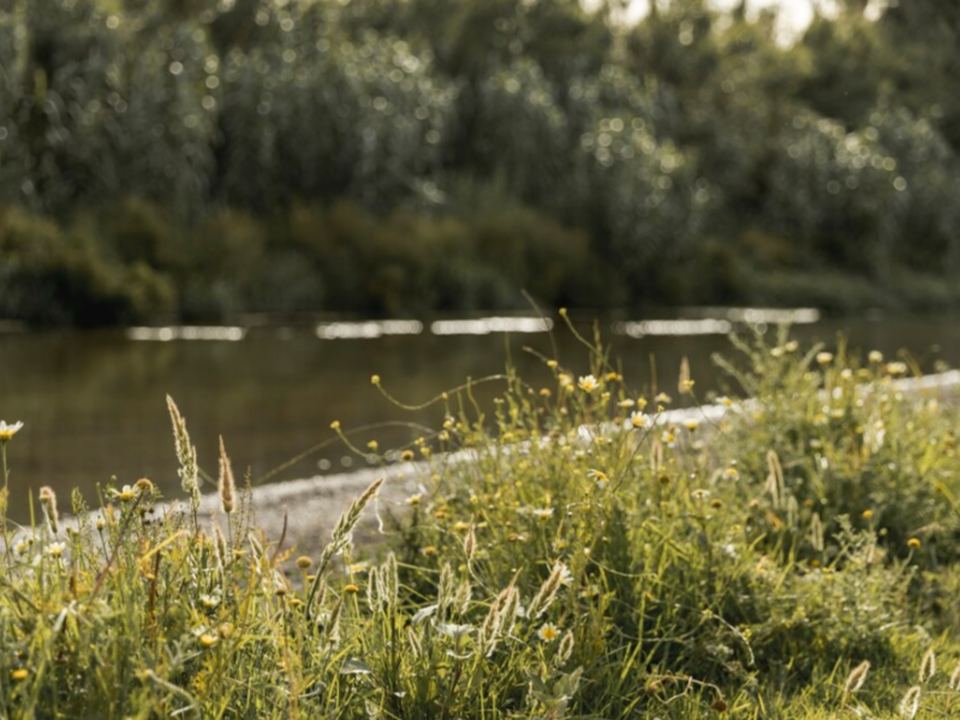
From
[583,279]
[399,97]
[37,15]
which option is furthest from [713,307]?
[37,15]

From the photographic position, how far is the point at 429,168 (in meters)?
28.0

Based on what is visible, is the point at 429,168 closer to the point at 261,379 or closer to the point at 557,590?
the point at 261,379

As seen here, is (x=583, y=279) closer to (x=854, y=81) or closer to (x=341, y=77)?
(x=341, y=77)

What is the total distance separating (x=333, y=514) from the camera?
6.27 m

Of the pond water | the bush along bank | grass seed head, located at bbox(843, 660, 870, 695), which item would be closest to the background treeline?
the bush along bank

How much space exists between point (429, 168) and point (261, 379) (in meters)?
15.9

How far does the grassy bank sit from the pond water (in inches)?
92.5

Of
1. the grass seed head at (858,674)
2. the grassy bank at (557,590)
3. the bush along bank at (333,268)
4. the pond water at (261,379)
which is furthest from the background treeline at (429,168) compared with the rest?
the grass seed head at (858,674)

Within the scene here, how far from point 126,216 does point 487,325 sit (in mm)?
5486

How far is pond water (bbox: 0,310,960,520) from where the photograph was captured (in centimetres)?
830

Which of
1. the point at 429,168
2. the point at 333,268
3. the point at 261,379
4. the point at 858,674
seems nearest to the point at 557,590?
the point at 858,674

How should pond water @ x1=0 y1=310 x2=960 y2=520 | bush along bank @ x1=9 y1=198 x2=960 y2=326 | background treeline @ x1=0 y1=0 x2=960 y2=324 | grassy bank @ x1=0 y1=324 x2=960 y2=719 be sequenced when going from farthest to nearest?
background treeline @ x1=0 y1=0 x2=960 y2=324 < bush along bank @ x1=9 y1=198 x2=960 y2=326 < pond water @ x1=0 y1=310 x2=960 y2=520 < grassy bank @ x1=0 y1=324 x2=960 y2=719

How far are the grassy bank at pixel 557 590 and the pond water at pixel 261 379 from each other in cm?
235

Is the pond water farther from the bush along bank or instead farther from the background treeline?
the background treeline
